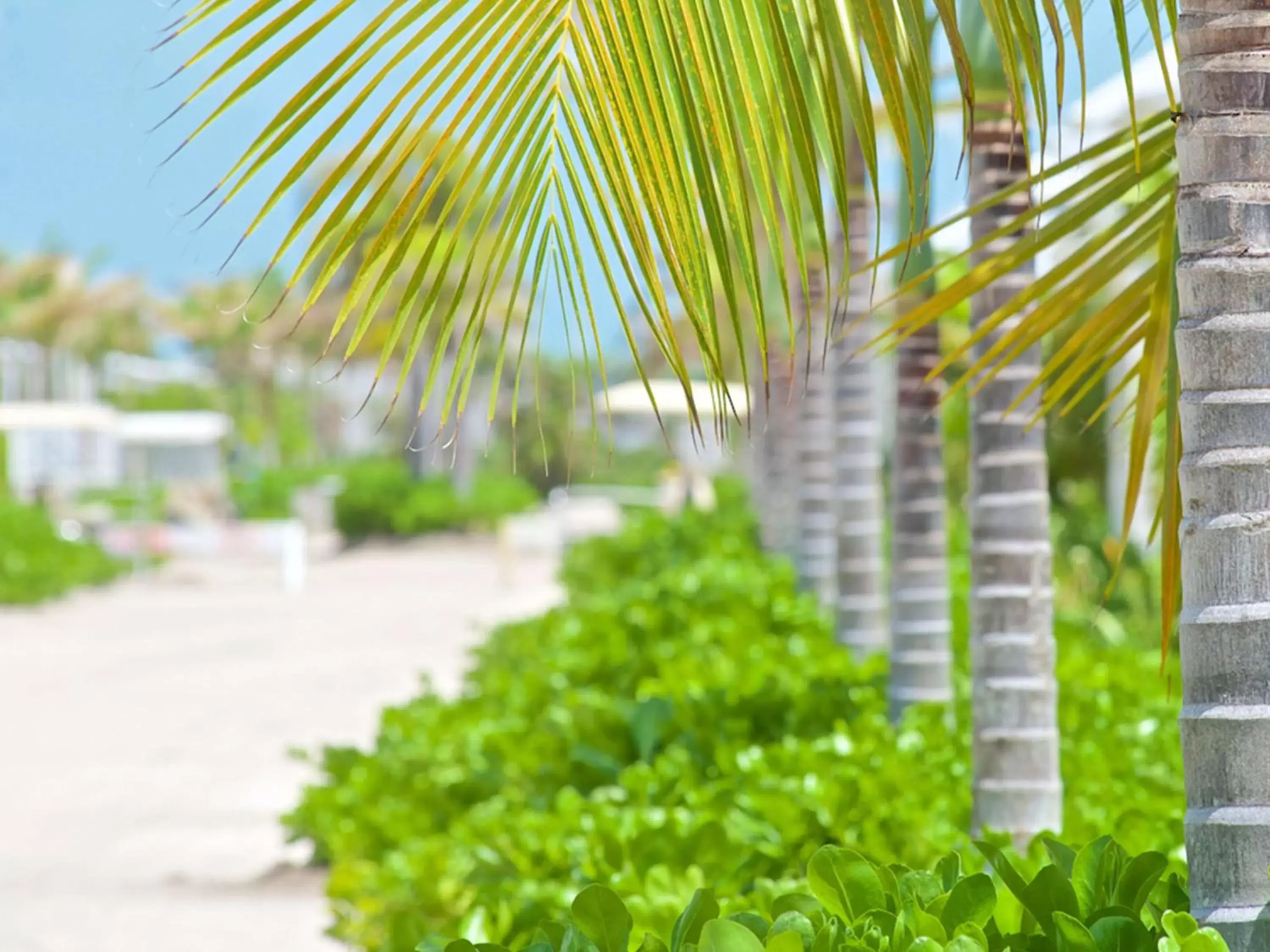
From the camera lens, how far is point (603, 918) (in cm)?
220

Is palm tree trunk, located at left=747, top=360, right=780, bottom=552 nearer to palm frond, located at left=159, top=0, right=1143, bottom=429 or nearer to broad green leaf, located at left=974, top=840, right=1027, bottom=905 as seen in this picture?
broad green leaf, located at left=974, top=840, right=1027, bottom=905

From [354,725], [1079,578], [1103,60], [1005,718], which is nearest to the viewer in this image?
[1103,60]

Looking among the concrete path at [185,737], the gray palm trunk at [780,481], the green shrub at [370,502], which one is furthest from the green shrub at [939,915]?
the green shrub at [370,502]

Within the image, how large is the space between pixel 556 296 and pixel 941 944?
38.6 inches

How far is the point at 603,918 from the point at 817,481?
7.45 m

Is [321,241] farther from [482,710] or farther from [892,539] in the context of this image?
[482,710]

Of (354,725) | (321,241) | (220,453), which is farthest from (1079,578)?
(220,453)

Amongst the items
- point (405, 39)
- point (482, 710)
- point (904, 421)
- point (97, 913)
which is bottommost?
point (97, 913)

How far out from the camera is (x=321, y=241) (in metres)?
1.98

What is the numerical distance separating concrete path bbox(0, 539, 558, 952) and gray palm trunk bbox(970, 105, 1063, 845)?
295 centimetres

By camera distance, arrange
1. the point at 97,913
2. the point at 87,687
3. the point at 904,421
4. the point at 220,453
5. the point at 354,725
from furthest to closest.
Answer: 1. the point at 220,453
2. the point at 87,687
3. the point at 354,725
4. the point at 97,913
5. the point at 904,421

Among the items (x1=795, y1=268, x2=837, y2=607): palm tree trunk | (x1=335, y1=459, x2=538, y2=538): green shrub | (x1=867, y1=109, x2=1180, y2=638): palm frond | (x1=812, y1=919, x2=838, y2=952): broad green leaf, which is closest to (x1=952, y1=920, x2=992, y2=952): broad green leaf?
(x1=812, y1=919, x2=838, y2=952): broad green leaf

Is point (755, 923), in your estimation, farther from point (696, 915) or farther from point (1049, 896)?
point (1049, 896)

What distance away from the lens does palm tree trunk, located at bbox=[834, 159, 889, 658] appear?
671cm
